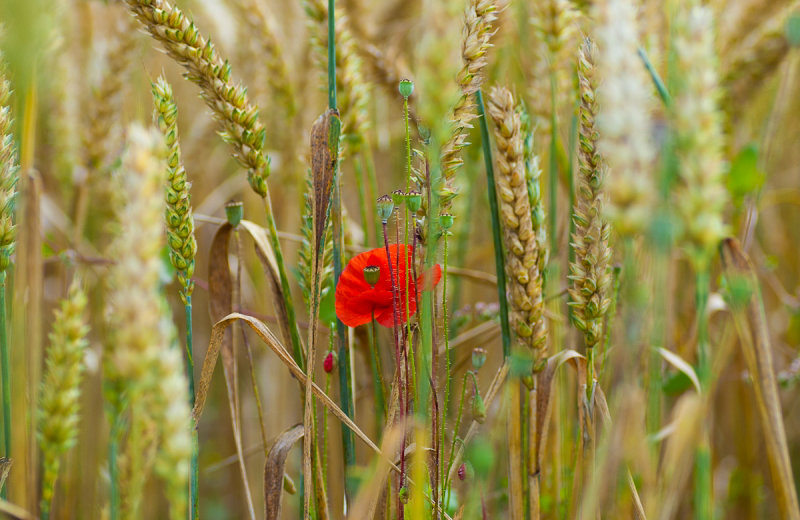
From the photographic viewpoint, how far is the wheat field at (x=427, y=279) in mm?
354

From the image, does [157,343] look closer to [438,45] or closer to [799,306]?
[438,45]

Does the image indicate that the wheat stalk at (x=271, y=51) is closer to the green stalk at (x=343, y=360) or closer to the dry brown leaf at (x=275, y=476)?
the green stalk at (x=343, y=360)

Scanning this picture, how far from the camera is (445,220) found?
54 centimetres

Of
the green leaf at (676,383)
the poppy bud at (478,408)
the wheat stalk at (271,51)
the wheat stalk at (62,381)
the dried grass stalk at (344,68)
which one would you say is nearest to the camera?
the wheat stalk at (62,381)

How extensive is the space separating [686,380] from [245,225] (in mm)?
629

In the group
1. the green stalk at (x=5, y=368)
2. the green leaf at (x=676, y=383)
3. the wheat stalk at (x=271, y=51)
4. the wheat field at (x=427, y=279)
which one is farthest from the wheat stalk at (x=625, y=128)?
the wheat stalk at (x=271, y=51)

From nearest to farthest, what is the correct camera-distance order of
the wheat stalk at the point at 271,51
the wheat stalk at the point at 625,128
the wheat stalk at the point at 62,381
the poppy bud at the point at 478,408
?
the wheat stalk at the point at 625,128 < the wheat stalk at the point at 62,381 < the poppy bud at the point at 478,408 < the wheat stalk at the point at 271,51

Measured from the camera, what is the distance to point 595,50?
23.5 inches

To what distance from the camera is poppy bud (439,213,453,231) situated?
53cm

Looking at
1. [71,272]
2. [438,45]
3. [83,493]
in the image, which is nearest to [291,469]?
[83,493]

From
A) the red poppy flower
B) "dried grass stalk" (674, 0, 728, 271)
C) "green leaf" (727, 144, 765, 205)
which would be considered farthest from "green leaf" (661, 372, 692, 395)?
"dried grass stalk" (674, 0, 728, 271)

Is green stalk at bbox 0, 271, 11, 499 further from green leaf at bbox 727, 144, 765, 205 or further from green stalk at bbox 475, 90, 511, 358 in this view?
green leaf at bbox 727, 144, 765, 205

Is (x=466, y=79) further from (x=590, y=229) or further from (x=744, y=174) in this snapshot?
(x=744, y=174)

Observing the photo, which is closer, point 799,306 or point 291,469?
point 799,306
